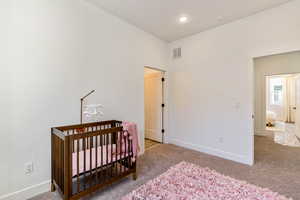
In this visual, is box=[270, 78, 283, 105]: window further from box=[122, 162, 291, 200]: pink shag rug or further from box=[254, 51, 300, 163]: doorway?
box=[122, 162, 291, 200]: pink shag rug

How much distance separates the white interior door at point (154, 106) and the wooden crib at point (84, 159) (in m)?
1.99

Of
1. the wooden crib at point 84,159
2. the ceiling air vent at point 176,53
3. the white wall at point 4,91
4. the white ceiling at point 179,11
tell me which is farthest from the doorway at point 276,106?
the white wall at point 4,91

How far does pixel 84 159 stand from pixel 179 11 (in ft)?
9.37

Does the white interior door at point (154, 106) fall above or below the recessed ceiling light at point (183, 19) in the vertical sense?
below

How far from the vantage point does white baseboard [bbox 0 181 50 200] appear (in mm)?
1696

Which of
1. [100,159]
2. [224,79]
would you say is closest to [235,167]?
[224,79]

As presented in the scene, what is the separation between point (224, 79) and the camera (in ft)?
10.3

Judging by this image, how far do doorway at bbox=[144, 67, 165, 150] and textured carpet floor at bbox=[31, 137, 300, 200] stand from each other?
18.7 inches

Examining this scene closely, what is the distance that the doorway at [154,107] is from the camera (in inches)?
163

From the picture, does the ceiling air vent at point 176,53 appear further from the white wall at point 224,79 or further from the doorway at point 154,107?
the doorway at point 154,107

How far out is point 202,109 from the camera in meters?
3.49

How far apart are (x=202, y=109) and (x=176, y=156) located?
128cm

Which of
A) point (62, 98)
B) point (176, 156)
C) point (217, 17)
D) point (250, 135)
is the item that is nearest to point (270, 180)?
point (250, 135)

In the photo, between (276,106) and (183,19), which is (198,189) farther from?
(276,106)
